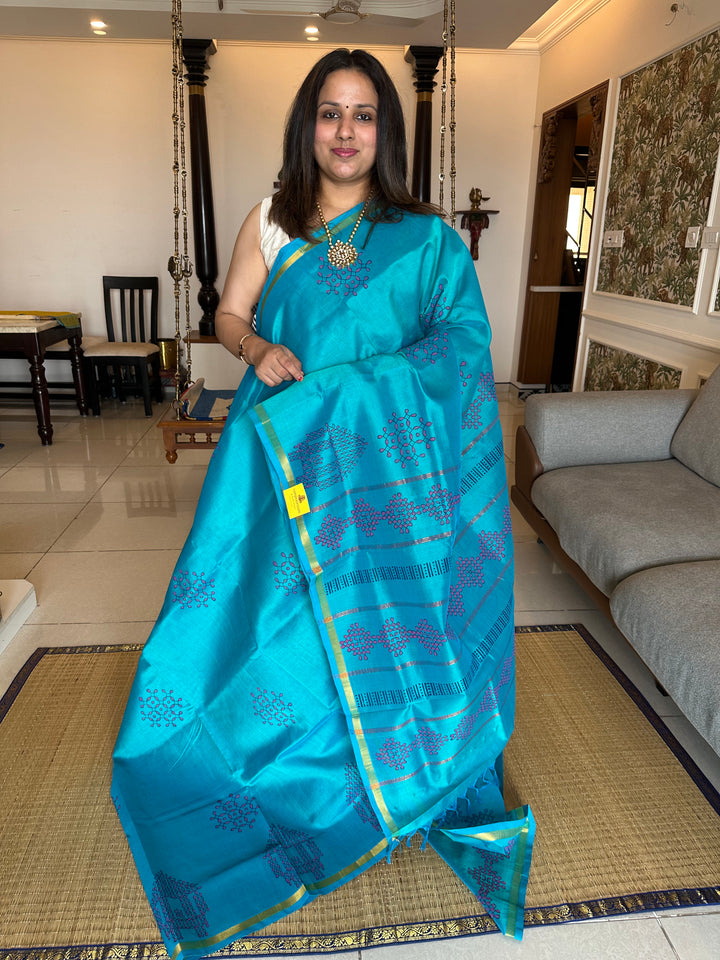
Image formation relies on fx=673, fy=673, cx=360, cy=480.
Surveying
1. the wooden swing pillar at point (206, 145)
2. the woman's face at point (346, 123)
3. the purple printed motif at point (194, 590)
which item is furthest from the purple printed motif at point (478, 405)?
the wooden swing pillar at point (206, 145)

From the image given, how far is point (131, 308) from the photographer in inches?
212

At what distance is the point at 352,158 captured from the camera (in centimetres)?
121

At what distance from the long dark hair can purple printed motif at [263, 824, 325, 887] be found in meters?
1.15

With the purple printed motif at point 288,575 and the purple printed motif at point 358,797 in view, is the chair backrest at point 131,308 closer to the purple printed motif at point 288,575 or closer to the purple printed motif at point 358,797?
the purple printed motif at point 288,575

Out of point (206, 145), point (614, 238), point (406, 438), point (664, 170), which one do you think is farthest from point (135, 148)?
point (406, 438)

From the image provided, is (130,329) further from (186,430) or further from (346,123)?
(346,123)

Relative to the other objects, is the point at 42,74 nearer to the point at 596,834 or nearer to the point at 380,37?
the point at 380,37

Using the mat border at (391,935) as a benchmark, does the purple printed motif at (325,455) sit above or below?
above

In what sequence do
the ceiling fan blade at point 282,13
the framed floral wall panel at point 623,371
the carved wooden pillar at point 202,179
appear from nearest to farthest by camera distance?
1. the framed floral wall panel at point 623,371
2. the ceiling fan blade at point 282,13
3. the carved wooden pillar at point 202,179

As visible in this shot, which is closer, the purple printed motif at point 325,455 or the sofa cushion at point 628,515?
the purple printed motif at point 325,455

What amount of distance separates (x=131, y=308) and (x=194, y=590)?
4678 millimetres

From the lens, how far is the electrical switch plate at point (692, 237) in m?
3.07

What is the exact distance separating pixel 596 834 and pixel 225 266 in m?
Result: 5.02

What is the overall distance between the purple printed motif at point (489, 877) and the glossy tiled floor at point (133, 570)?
59 millimetres
